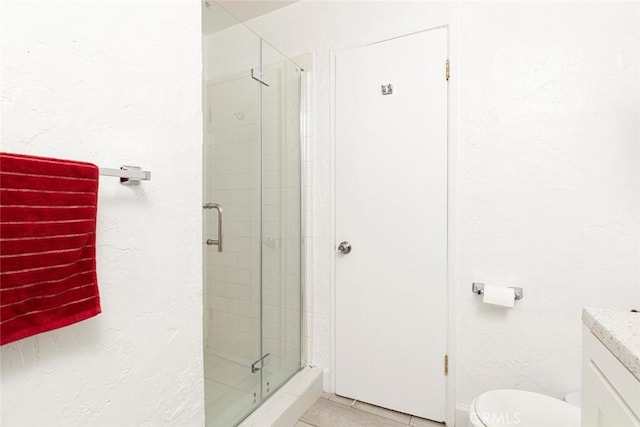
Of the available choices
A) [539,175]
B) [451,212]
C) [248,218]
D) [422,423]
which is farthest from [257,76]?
[422,423]

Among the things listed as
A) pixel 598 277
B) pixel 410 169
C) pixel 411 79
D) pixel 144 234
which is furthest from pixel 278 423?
pixel 411 79

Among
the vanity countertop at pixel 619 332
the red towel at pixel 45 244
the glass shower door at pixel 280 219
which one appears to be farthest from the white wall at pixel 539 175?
the red towel at pixel 45 244

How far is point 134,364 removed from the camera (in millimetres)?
920

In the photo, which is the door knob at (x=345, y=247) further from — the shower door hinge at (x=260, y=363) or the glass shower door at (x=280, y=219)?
the shower door hinge at (x=260, y=363)

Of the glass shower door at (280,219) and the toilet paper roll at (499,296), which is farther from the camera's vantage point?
the glass shower door at (280,219)

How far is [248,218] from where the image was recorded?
1.72m

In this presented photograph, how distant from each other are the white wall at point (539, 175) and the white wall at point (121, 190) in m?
1.25

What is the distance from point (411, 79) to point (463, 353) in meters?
1.44

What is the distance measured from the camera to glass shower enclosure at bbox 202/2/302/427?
150 centimetres

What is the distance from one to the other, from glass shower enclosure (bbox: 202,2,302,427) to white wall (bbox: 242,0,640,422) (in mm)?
804

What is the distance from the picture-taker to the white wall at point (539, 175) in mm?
1400

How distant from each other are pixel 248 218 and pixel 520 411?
1.45m

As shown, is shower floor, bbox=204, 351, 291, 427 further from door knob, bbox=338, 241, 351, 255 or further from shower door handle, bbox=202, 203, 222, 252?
door knob, bbox=338, 241, 351, 255

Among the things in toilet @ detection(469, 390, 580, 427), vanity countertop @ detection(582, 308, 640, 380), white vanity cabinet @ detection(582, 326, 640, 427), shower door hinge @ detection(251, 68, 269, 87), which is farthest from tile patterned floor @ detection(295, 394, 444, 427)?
shower door hinge @ detection(251, 68, 269, 87)
